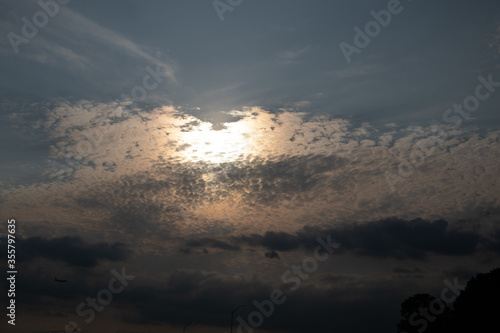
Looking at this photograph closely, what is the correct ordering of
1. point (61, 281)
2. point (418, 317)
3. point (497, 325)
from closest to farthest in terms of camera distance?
point (497, 325) < point (418, 317) < point (61, 281)

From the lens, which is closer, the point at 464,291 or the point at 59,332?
the point at 464,291

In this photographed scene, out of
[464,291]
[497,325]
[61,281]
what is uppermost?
[61,281]

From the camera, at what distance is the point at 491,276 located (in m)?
47.9

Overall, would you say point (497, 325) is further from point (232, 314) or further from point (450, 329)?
point (232, 314)

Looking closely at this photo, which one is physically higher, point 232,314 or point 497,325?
point 232,314

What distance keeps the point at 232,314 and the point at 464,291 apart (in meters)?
40.7

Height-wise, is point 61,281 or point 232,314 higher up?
point 61,281

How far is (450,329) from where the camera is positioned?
47.4 meters

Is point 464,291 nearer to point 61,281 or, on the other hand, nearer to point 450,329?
point 450,329

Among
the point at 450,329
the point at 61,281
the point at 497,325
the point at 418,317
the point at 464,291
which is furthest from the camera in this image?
the point at 61,281

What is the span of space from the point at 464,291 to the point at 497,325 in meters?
11.6

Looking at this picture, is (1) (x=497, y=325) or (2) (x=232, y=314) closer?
(1) (x=497, y=325)

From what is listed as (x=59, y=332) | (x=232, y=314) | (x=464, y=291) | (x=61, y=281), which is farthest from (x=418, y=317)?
(x=59, y=332)

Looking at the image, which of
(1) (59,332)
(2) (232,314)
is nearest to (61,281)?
(2) (232,314)
